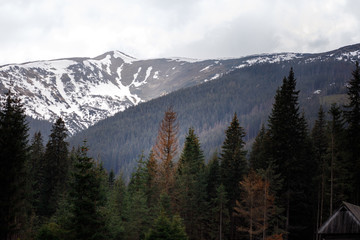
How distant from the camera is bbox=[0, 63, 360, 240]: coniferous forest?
27703mm

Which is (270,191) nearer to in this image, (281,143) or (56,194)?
(281,143)

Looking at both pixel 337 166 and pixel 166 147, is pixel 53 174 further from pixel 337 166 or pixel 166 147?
pixel 337 166

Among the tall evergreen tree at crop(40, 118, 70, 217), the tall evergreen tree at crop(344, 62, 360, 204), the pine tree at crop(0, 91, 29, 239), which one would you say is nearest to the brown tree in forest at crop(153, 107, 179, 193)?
the pine tree at crop(0, 91, 29, 239)

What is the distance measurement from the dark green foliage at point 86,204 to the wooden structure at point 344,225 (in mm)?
17716

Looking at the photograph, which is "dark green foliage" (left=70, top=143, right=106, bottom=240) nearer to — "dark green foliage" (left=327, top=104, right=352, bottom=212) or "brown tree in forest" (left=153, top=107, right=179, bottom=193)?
"brown tree in forest" (left=153, top=107, right=179, bottom=193)

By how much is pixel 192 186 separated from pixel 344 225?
1760 centimetres

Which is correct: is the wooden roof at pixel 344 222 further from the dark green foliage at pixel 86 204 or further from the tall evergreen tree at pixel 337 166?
the dark green foliage at pixel 86 204

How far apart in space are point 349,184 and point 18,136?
104 feet

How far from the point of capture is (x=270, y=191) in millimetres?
35438

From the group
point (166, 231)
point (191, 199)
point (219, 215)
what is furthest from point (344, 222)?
point (191, 199)

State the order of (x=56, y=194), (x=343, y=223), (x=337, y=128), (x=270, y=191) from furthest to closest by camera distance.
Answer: (x=56, y=194) < (x=337, y=128) < (x=270, y=191) < (x=343, y=223)

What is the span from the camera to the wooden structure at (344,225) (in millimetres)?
28688

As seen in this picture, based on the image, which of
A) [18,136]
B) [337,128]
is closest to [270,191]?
[337,128]

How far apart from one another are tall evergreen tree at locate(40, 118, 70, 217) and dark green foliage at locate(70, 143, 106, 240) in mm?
23907
